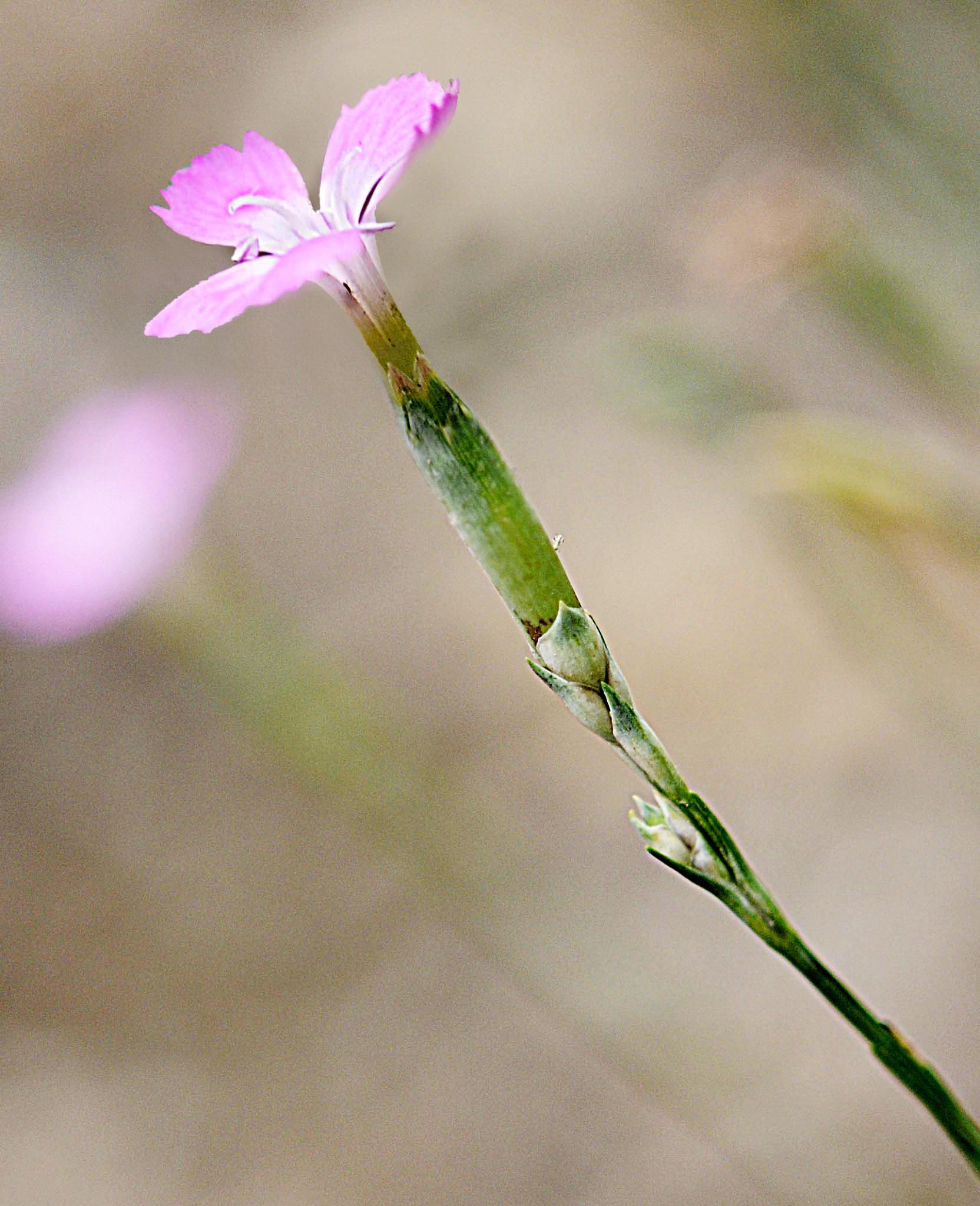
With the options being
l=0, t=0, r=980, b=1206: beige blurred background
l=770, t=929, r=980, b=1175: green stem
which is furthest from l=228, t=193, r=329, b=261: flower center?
l=0, t=0, r=980, b=1206: beige blurred background

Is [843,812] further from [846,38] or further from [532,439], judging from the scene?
[846,38]

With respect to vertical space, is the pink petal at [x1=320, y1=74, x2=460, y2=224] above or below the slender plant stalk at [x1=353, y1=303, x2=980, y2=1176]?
above

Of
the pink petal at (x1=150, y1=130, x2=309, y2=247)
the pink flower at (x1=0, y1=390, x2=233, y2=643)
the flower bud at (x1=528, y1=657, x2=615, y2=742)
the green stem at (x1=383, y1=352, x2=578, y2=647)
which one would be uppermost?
the pink flower at (x1=0, y1=390, x2=233, y2=643)

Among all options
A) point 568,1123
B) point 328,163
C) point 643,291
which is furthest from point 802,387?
point 328,163

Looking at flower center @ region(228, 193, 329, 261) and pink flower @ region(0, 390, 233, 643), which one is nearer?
flower center @ region(228, 193, 329, 261)

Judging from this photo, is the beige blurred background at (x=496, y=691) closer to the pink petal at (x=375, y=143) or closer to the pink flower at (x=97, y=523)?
the pink flower at (x=97, y=523)

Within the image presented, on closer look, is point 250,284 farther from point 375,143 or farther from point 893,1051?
point 893,1051

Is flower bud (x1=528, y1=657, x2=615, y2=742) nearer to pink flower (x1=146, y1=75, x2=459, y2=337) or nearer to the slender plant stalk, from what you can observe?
the slender plant stalk

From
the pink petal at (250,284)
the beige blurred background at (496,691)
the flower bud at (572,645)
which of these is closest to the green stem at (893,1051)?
the flower bud at (572,645)
